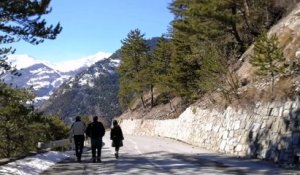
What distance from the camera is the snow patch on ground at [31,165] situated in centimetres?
1603

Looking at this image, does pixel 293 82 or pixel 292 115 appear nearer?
pixel 292 115

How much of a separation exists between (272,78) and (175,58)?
25034 millimetres

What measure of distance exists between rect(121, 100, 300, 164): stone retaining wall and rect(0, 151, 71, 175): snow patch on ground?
861cm

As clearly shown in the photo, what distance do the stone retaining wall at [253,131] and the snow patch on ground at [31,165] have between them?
8.61m

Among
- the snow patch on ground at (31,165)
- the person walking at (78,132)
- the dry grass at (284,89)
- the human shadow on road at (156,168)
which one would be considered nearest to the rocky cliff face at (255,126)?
the dry grass at (284,89)

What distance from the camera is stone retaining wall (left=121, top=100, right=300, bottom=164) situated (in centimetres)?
1738

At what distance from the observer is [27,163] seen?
60.3 ft

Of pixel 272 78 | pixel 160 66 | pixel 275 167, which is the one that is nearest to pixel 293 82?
pixel 272 78

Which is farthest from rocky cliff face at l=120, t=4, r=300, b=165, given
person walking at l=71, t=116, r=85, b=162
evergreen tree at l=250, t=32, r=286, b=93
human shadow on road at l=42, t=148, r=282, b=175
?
person walking at l=71, t=116, r=85, b=162

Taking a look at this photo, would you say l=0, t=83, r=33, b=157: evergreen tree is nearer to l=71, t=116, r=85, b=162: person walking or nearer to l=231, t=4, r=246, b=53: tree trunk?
l=71, t=116, r=85, b=162: person walking

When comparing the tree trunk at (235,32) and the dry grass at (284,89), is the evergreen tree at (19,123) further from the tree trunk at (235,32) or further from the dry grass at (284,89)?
the tree trunk at (235,32)

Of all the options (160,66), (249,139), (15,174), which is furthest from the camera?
(160,66)

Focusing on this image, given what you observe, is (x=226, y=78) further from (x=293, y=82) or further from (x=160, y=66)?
(x=160, y=66)

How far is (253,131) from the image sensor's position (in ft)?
68.1
